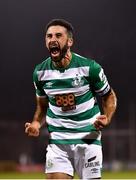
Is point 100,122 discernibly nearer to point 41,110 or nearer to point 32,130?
point 32,130

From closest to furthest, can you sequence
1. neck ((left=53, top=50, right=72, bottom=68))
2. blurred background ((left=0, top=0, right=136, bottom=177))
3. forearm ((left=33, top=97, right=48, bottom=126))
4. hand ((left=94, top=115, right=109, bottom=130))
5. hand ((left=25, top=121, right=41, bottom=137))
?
hand ((left=94, top=115, right=109, bottom=130))
hand ((left=25, top=121, right=41, bottom=137))
neck ((left=53, top=50, right=72, bottom=68))
forearm ((left=33, top=97, right=48, bottom=126))
blurred background ((left=0, top=0, right=136, bottom=177))

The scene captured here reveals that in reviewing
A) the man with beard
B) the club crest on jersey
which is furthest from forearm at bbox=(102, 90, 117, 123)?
the club crest on jersey

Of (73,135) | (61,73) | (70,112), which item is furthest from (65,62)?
(73,135)

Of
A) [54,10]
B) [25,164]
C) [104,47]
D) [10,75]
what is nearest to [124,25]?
[104,47]

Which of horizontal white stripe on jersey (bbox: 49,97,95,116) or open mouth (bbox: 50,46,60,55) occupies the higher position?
open mouth (bbox: 50,46,60,55)

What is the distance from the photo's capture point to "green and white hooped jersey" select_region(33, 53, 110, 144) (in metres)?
4.95

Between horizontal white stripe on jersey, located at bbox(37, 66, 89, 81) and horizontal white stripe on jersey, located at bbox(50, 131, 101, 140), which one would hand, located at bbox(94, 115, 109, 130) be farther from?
horizontal white stripe on jersey, located at bbox(37, 66, 89, 81)

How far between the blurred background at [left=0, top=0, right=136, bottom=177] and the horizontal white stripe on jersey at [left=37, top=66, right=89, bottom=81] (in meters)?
9.37

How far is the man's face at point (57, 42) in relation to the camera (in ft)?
16.3

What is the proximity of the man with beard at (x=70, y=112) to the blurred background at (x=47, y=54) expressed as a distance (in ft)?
30.9

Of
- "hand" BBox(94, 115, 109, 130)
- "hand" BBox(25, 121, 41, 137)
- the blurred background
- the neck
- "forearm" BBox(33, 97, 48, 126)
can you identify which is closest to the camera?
"hand" BBox(94, 115, 109, 130)

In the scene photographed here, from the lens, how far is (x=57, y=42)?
497 cm

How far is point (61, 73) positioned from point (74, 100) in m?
0.26

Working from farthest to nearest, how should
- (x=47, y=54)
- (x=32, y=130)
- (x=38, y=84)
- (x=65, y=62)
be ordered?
(x=47, y=54) < (x=38, y=84) < (x=65, y=62) < (x=32, y=130)
